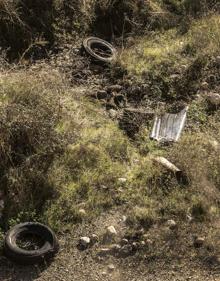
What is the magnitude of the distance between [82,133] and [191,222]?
1843 millimetres

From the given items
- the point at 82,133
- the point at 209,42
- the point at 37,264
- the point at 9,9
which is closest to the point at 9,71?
the point at 82,133

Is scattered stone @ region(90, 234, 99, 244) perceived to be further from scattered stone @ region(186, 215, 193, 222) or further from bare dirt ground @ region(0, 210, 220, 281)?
scattered stone @ region(186, 215, 193, 222)

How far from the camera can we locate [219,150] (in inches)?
257

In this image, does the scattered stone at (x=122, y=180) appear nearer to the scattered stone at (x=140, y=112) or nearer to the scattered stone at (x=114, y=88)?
the scattered stone at (x=140, y=112)

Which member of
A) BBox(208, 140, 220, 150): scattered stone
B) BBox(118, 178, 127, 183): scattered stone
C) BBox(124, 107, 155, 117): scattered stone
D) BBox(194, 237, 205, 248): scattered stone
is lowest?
BBox(124, 107, 155, 117): scattered stone

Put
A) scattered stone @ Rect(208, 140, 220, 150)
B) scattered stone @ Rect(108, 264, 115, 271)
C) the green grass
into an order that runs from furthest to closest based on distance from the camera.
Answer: the green grass
scattered stone @ Rect(208, 140, 220, 150)
scattered stone @ Rect(108, 264, 115, 271)

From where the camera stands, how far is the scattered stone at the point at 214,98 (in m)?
7.57

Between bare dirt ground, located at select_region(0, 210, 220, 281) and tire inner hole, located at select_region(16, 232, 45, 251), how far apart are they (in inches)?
8.2

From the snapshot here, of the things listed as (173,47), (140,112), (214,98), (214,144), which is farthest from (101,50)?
(214,144)

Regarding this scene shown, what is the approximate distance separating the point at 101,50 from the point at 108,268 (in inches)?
183

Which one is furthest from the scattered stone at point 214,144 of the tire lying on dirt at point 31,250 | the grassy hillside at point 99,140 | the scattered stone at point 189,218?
the tire lying on dirt at point 31,250

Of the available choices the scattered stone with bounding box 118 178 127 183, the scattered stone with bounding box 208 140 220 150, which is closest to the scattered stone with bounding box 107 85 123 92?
the scattered stone with bounding box 208 140 220 150

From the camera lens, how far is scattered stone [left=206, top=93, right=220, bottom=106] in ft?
24.8

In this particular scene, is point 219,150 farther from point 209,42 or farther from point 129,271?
point 209,42
